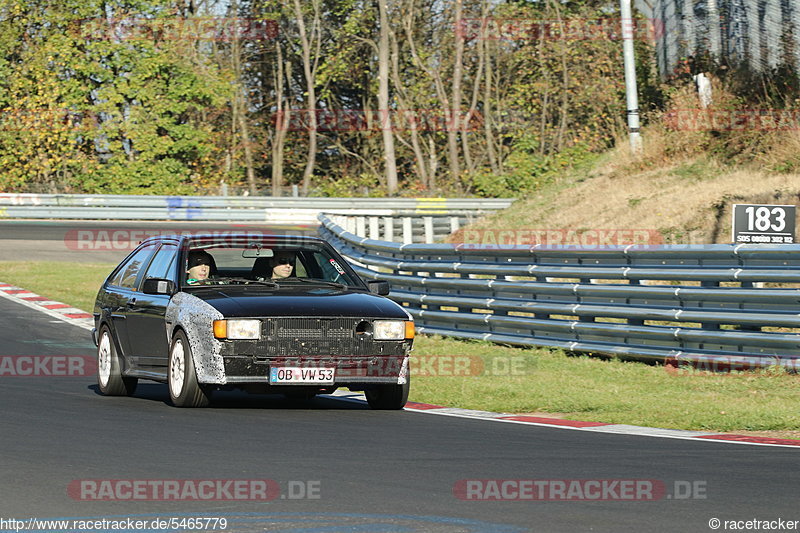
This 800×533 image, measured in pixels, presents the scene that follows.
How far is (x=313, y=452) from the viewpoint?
8.06m

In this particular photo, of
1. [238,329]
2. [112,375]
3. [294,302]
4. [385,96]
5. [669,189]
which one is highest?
[385,96]

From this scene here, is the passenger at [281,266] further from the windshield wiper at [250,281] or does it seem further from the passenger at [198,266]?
the passenger at [198,266]

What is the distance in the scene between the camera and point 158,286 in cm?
1096

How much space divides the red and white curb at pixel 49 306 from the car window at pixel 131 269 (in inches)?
233

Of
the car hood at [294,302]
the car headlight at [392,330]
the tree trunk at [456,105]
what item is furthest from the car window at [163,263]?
the tree trunk at [456,105]

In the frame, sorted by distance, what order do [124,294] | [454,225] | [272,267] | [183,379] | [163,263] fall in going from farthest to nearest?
[454,225]
[124,294]
[163,263]
[272,267]
[183,379]

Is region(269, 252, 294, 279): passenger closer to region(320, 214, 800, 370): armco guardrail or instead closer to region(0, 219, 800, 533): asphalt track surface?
region(0, 219, 800, 533): asphalt track surface

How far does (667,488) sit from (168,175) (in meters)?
46.9

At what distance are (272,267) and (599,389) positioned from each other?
336cm

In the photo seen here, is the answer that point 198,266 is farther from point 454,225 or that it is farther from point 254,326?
point 454,225

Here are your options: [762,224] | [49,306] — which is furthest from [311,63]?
[762,224]

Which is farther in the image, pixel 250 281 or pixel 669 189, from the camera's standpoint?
pixel 669 189

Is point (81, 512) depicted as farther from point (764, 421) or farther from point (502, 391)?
point (502, 391)

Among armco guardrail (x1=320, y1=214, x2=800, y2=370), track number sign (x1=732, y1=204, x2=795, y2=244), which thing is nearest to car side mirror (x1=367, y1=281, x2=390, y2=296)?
armco guardrail (x1=320, y1=214, x2=800, y2=370)
